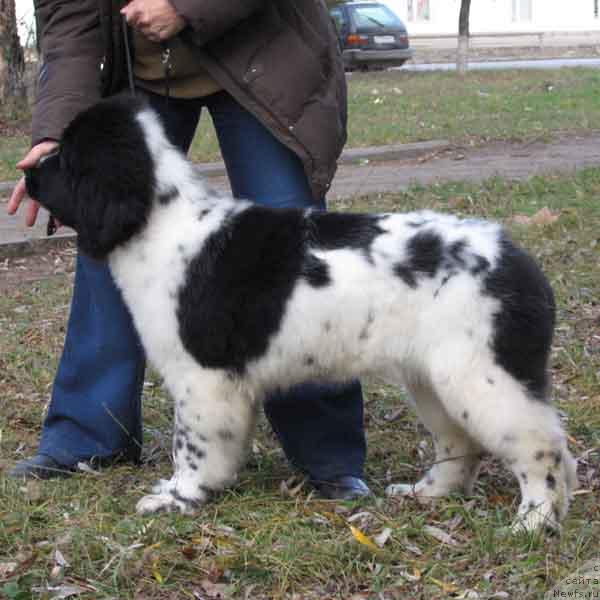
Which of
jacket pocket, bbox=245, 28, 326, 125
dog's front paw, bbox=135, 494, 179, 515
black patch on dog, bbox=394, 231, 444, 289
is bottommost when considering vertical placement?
dog's front paw, bbox=135, 494, 179, 515

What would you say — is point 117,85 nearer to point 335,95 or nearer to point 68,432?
point 335,95

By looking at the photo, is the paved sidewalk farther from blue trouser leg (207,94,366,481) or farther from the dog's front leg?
the dog's front leg

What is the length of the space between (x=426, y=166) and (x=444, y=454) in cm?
746

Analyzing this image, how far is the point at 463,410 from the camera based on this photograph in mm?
3760

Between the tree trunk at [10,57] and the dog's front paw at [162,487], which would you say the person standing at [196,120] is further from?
the tree trunk at [10,57]

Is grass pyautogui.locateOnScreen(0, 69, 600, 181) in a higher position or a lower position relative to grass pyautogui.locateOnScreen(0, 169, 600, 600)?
lower

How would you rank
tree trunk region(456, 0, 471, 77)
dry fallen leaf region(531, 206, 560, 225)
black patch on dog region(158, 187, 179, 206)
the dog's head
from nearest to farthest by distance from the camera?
the dog's head, black patch on dog region(158, 187, 179, 206), dry fallen leaf region(531, 206, 560, 225), tree trunk region(456, 0, 471, 77)

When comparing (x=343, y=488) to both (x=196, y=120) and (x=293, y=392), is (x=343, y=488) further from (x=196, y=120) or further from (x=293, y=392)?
(x=196, y=120)

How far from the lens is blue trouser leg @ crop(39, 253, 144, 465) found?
449 centimetres

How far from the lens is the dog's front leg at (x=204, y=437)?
3943 mm

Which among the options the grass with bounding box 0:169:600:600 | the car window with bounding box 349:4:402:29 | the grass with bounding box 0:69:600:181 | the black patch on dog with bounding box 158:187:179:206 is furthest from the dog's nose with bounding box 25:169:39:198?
the car window with bounding box 349:4:402:29

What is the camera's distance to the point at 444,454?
421 centimetres

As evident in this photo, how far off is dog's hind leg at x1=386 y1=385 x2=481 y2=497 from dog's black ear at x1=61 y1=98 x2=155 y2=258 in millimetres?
1114

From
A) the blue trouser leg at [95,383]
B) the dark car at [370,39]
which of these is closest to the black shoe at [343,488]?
the blue trouser leg at [95,383]
